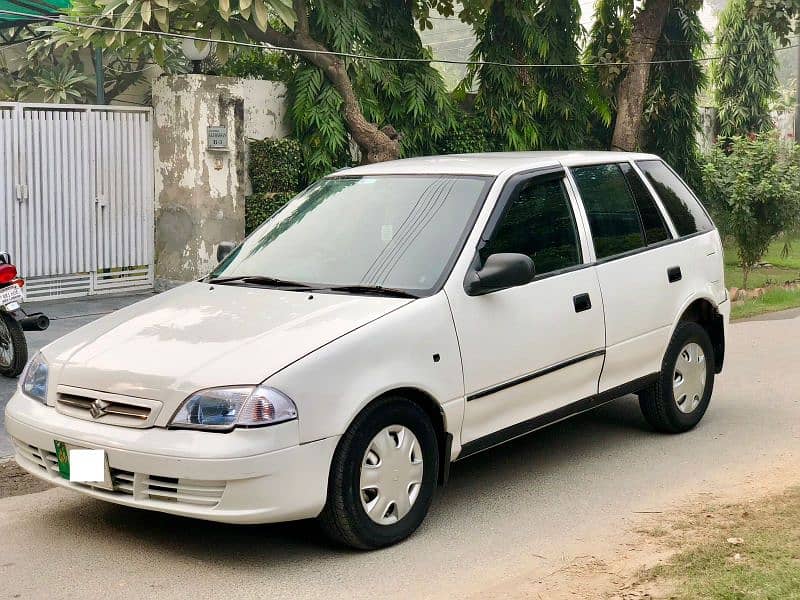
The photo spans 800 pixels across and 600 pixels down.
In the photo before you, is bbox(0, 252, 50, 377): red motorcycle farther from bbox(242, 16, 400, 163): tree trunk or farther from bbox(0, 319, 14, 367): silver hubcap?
bbox(242, 16, 400, 163): tree trunk

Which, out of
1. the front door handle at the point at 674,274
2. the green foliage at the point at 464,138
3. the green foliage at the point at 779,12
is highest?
the green foliage at the point at 779,12

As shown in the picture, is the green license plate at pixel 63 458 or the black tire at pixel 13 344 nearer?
the green license plate at pixel 63 458

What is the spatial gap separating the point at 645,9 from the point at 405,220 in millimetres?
13313

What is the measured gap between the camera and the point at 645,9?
18031mm

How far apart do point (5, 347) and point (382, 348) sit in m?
4.82

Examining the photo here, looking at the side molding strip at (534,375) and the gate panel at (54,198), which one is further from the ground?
the gate panel at (54,198)

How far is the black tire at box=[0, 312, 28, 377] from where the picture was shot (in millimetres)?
8727

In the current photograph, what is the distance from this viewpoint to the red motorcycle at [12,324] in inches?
344

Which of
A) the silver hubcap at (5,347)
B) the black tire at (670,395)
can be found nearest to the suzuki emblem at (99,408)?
the black tire at (670,395)

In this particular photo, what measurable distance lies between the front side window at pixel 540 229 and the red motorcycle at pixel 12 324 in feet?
14.5

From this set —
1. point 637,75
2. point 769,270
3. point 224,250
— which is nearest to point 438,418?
point 224,250

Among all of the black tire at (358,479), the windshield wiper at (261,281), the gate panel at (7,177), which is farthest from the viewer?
the gate panel at (7,177)

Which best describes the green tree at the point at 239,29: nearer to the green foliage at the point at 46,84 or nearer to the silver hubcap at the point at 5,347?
the green foliage at the point at 46,84

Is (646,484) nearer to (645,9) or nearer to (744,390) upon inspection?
(744,390)
